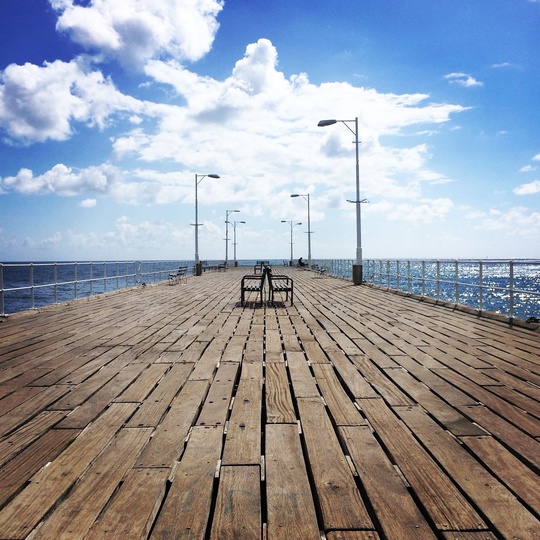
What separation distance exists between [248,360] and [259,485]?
9.62ft

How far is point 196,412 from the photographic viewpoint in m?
3.46

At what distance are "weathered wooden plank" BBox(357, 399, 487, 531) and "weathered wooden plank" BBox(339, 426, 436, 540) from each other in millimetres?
60

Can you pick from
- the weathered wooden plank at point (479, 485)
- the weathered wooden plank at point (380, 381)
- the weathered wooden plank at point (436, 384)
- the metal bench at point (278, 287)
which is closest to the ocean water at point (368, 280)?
the weathered wooden plank at point (436, 384)

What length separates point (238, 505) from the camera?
2.14 metres

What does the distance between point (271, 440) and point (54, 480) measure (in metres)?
1.30

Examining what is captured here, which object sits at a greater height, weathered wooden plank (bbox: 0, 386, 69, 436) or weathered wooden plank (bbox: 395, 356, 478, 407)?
weathered wooden plank (bbox: 395, 356, 478, 407)

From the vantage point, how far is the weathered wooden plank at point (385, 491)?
1.95m

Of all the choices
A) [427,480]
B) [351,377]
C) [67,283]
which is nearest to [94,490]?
[427,480]

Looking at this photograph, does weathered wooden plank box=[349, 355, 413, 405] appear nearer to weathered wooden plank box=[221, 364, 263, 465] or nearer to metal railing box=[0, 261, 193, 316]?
weathered wooden plank box=[221, 364, 263, 465]

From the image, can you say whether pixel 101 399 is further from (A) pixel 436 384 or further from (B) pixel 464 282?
(B) pixel 464 282

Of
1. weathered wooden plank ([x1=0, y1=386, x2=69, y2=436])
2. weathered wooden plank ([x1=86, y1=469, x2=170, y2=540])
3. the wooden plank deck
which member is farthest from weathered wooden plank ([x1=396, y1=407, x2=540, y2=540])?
weathered wooden plank ([x1=0, y1=386, x2=69, y2=436])

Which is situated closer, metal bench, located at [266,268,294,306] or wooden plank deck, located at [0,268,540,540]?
wooden plank deck, located at [0,268,540,540]

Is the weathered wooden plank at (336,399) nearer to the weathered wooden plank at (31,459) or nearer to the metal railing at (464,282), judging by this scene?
the weathered wooden plank at (31,459)

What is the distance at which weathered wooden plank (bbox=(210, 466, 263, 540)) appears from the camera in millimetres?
1935
